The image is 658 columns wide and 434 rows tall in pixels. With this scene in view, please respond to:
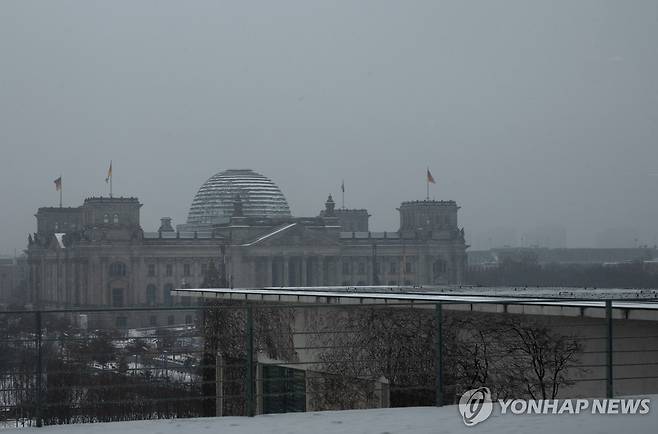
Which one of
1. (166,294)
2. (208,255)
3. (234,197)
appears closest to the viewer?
(166,294)

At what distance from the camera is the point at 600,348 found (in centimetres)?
2130

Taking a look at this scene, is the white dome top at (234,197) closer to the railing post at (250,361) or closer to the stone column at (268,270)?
the stone column at (268,270)

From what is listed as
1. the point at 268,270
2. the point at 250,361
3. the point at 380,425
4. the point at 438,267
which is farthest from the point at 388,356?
the point at 438,267

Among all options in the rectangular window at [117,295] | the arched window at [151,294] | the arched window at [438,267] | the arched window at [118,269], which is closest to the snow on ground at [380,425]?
the arched window at [118,269]

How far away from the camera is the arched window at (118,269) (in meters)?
139

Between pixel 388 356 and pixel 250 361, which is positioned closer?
pixel 250 361

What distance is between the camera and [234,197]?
563 feet

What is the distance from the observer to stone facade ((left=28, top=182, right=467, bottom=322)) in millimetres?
139250

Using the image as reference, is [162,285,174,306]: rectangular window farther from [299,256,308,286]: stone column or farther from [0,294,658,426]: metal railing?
[0,294,658,426]: metal railing

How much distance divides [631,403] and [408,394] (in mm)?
11792

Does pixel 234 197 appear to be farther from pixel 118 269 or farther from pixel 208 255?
pixel 118 269

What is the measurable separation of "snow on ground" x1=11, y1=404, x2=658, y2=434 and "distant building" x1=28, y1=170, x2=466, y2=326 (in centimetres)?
11222

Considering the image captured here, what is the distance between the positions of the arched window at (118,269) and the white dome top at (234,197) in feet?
97.7

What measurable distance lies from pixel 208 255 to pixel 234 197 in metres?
28.0
